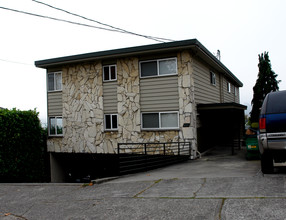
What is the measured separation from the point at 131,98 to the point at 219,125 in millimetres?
8048

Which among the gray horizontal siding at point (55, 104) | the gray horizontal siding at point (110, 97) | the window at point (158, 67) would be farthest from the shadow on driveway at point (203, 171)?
the gray horizontal siding at point (55, 104)

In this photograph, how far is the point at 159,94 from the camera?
15336 millimetres

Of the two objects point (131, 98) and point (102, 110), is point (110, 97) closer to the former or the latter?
point (102, 110)

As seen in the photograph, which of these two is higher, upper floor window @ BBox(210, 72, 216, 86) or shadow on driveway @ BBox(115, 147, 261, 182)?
upper floor window @ BBox(210, 72, 216, 86)

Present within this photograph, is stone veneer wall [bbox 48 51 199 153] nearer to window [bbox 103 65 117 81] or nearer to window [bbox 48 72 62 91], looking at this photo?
window [bbox 103 65 117 81]

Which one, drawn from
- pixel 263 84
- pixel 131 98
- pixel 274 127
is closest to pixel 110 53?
pixel 131 98

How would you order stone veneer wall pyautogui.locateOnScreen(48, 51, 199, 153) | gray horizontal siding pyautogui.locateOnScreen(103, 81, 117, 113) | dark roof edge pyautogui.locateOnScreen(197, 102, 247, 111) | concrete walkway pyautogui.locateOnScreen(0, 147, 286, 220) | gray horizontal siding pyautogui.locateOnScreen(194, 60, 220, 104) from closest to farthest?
concrete walkway pyautogui.locateOnScreen(0, 147, 286, 220) → stone veneer wall pyautogui.locateOnScreen(48, 51, 199, 153) → dark roof edge pyautogui.locateOnScreen(197, 102, 247, 111) → gray horizontal siding pyautogui.locateOnScreen(194, 60, 220, 104) → gray horizontal siding pyautogui.locateOnScreen(103, 81, 117, 113)

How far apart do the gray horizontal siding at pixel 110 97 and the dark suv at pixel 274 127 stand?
10.0 m

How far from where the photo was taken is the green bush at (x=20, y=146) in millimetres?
13914

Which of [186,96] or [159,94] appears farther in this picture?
[159,94]

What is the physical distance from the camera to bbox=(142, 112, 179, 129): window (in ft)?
49.5

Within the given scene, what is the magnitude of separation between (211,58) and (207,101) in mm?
2518

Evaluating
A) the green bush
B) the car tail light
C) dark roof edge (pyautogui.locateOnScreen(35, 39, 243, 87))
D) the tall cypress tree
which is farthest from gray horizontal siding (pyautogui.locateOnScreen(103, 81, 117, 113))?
the tall cypress tree

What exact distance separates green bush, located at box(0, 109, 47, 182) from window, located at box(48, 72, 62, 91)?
2.59m
